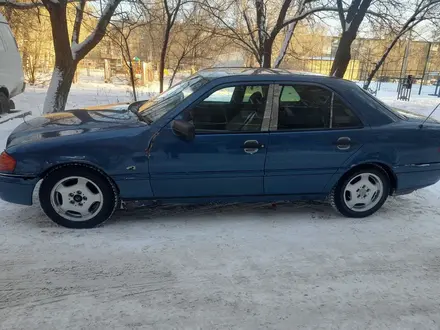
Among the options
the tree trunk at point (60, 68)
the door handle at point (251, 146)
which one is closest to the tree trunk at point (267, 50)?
the tree trunk at point (60, 68)

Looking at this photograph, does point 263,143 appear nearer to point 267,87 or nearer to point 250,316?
point 267,87

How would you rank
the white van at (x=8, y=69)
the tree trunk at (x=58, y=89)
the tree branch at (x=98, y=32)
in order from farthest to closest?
the white van at (x=8, y=69)
the tree branch at (x=98, y=32)
the tree trunk at (x=58, y=89)

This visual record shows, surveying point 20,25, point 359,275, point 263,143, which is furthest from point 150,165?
point 20,25

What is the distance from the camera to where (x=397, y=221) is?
13.4ft

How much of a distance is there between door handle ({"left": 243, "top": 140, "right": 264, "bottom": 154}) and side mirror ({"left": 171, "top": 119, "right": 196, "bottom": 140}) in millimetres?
521

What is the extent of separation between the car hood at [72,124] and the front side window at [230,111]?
59 centimetres

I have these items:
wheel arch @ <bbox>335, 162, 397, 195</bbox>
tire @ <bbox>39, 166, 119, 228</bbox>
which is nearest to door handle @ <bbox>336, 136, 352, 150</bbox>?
wheel arch @ <bbox>335, 162, 397, 195</bbox>

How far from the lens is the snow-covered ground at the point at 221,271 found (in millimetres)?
2455

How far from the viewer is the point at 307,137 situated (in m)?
3.71

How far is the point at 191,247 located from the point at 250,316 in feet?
3.32

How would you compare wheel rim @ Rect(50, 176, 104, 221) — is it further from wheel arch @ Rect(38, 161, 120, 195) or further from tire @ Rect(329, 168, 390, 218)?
tire @ Rect(329, 168, 390, 218)

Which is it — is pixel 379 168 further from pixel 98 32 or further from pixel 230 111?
pixel 98 32

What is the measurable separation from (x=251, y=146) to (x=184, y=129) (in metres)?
0.69

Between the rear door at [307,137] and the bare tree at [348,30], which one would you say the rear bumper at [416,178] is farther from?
the bare tree at [348,30]
